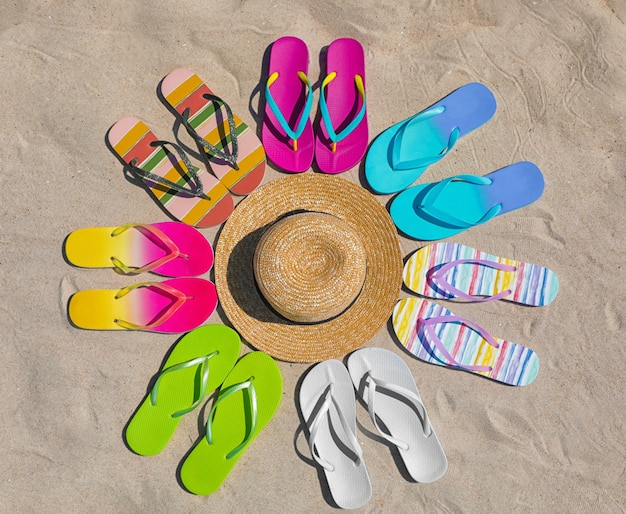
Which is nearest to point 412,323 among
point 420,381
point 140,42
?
point 420,381

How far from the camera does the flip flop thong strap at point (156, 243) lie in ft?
6.66

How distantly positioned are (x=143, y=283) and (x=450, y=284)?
1273mm

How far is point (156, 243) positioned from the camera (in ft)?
6.91

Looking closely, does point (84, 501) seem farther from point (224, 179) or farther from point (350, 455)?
point (224, 179)

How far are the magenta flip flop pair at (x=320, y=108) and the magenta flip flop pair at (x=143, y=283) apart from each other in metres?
0.53

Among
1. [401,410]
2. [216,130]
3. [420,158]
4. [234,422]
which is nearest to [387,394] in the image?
[401,410]

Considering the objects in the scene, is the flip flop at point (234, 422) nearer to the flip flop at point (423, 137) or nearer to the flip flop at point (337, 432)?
the flip flop at point (337, 432)

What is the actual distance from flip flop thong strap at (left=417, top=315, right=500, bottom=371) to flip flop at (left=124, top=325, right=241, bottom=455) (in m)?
0.78

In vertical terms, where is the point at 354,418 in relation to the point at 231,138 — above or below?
below

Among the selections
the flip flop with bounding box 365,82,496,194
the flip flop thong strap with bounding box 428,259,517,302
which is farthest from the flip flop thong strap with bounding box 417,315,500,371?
the flip flop with bounding box 365,82,496,194

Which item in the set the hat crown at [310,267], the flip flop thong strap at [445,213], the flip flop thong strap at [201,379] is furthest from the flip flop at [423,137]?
the flip flop thong strap at [201,379]

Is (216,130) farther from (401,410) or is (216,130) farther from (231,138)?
(401,410)

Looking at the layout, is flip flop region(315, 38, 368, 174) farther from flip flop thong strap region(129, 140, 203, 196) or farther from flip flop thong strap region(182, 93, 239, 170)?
flip flop thong strap region(129, 140, 203, 196)

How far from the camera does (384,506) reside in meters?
2.13
